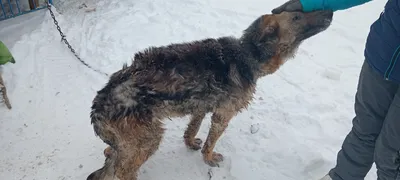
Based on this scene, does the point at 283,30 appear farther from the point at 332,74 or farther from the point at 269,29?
the point at 332,74

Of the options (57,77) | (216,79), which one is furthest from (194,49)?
(57,77)

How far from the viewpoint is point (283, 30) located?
11.4 ft

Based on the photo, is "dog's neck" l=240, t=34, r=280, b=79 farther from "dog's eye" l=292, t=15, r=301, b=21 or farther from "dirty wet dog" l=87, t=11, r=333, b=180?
"dog's eye" l=292, t=15, r=301, b=21

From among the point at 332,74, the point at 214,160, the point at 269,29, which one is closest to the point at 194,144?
the point at 214,160

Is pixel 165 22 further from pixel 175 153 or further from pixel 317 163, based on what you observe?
pixel 317 163

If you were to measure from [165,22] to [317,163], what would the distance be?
399 centimetres

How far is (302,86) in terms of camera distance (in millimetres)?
5156

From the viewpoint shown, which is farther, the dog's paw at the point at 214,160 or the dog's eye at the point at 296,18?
the dog's paw at the point at 214,160

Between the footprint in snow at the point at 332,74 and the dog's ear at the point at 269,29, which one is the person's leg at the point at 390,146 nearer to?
the dog's ear at the point at 269,29

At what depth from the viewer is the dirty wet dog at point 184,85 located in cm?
301

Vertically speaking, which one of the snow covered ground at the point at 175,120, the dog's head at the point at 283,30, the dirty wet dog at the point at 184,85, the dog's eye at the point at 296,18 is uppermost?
the dog's eye at the point at 296,18

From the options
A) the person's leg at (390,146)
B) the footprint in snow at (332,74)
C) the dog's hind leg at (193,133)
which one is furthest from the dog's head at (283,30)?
the footprint in snow at (332,74)

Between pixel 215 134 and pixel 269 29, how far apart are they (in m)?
1.23

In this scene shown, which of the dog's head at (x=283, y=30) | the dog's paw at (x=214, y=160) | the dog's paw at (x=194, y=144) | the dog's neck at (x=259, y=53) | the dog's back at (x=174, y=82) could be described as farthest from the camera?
the dog's paw at (x=194, y=144)
